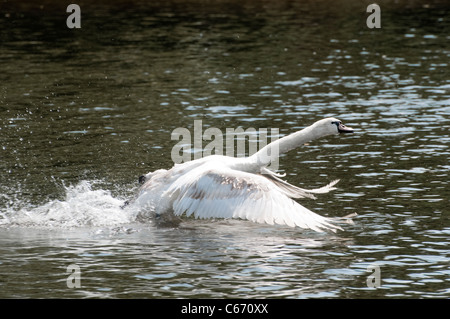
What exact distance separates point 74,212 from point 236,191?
3497mm

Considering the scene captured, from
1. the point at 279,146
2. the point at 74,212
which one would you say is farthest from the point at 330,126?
the point at 74,212

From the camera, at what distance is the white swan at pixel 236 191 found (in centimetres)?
1351

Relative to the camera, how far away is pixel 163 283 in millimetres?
12195

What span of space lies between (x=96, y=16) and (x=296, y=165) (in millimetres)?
22484

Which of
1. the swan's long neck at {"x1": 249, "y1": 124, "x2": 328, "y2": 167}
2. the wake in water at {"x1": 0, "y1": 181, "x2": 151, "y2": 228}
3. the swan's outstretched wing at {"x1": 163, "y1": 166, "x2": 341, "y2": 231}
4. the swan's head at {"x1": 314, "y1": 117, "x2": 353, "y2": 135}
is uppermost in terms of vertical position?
the swan's head at {"x1": 314, "y1": 117, "x2": 353, "y2": 135}

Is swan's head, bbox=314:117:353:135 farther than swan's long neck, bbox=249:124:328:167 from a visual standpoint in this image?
Yes

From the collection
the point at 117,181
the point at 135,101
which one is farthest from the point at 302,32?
the point at 117,181

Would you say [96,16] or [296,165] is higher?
[96,16]

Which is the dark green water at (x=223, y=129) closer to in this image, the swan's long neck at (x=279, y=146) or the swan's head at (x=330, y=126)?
the swan's long neck at (x=279, y=146)

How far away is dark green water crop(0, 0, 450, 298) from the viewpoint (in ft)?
41.5

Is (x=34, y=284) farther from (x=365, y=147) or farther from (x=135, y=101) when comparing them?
(x=135, y=101)

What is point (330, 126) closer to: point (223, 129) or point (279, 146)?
point (279, 146)

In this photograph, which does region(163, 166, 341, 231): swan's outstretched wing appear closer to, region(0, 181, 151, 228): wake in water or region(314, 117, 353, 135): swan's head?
A: region(0, 181, 151, 228): wake in water

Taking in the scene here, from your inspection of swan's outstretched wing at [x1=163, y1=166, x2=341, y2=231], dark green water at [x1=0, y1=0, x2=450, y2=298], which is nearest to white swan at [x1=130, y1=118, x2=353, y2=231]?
swan's outstretched wing at [x1=163, y1=166, x2=341, y2=231]
